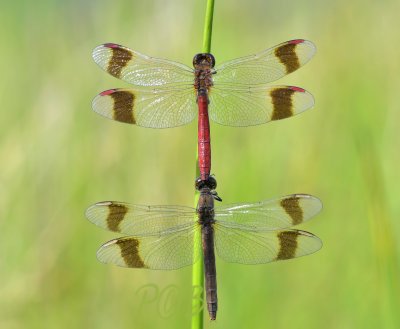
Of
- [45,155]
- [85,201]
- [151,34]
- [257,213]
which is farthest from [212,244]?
[151,34]

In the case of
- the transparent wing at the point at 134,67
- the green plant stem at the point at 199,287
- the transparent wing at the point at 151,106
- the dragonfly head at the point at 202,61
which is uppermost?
the transparent wing at the point at 134,67

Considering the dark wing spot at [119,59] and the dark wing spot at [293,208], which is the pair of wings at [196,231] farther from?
the dark wing spot at [119,59]

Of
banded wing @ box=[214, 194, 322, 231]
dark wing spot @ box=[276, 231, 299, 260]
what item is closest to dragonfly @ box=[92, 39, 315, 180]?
banded wing @ box=[214, 194, 322, 231]

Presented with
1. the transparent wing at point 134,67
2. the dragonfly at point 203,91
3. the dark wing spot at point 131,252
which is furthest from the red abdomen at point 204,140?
the dark wing spot at point 131,252

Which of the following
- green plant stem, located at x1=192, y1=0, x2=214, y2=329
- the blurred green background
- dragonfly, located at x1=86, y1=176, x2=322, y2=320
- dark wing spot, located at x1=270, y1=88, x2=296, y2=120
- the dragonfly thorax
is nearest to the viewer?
green plant stem, located at x1=192, y1=0, x2=214, y2=329

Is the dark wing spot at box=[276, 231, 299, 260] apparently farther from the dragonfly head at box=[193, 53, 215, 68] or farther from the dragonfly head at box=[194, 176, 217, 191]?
the dragonfly head at box=[193, 53, 215, 68]

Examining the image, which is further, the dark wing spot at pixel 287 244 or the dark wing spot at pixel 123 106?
the dark wing spot at pixel 123 106
